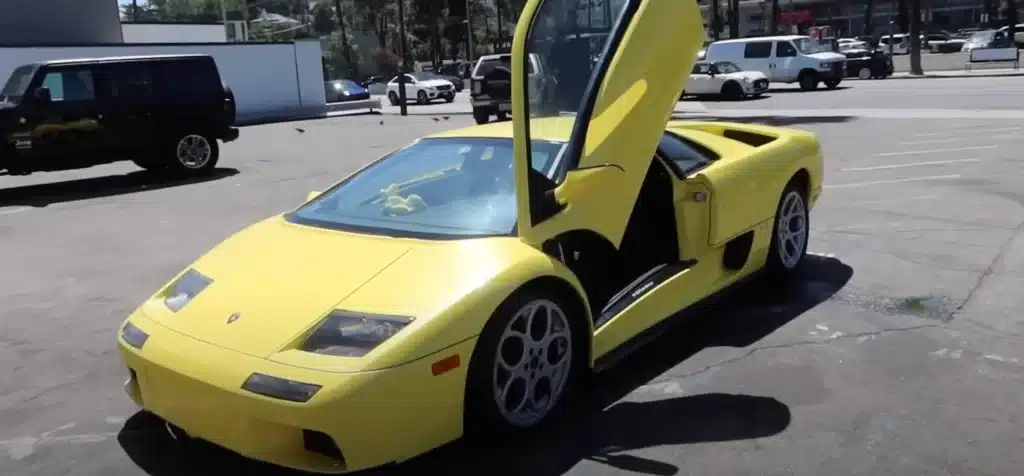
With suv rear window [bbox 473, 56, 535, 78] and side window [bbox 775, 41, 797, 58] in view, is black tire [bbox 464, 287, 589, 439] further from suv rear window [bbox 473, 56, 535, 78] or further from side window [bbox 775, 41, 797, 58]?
side window [bbox 775, 41, 797, 58]

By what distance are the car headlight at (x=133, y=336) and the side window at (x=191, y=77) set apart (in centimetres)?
1053

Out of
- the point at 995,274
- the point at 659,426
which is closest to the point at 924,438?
the point at 659,426

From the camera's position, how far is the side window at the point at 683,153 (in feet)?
15.8

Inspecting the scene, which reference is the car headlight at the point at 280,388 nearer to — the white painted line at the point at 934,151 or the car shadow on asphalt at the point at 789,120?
the white painted line at the point at 934,151

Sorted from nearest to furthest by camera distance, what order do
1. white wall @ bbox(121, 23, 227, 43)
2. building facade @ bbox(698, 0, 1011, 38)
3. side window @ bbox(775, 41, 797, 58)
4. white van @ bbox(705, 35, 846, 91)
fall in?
white van @ bbox(705, 35, 846, 91)
side window @ bbox(775, 41, 797, 58)
white wall @ bbox(121, 23, 227, 43)
building facade @ bbox(698, 0, 1011, 38)

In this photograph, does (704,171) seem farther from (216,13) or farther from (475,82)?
(216,13)

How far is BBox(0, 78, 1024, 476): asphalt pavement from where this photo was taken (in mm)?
3500

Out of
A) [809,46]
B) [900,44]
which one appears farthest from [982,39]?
[809,46]

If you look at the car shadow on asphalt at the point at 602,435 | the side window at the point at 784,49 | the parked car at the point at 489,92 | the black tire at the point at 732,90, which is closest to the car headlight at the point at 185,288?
the car shadow on asphalt at the point at 602,435

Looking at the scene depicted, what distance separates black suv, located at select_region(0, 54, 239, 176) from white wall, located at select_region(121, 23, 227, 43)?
23.4 meters

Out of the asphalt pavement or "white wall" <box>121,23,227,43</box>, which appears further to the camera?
"white wall" <box>121,23,227,43</box>

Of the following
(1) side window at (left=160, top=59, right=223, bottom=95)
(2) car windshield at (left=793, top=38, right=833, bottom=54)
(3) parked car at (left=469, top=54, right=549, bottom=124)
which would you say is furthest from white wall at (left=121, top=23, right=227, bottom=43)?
(1) side window at (left=160, top=59, right=223, bottom=95)

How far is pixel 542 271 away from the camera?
3.58m

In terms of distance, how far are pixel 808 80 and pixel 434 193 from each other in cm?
2611
